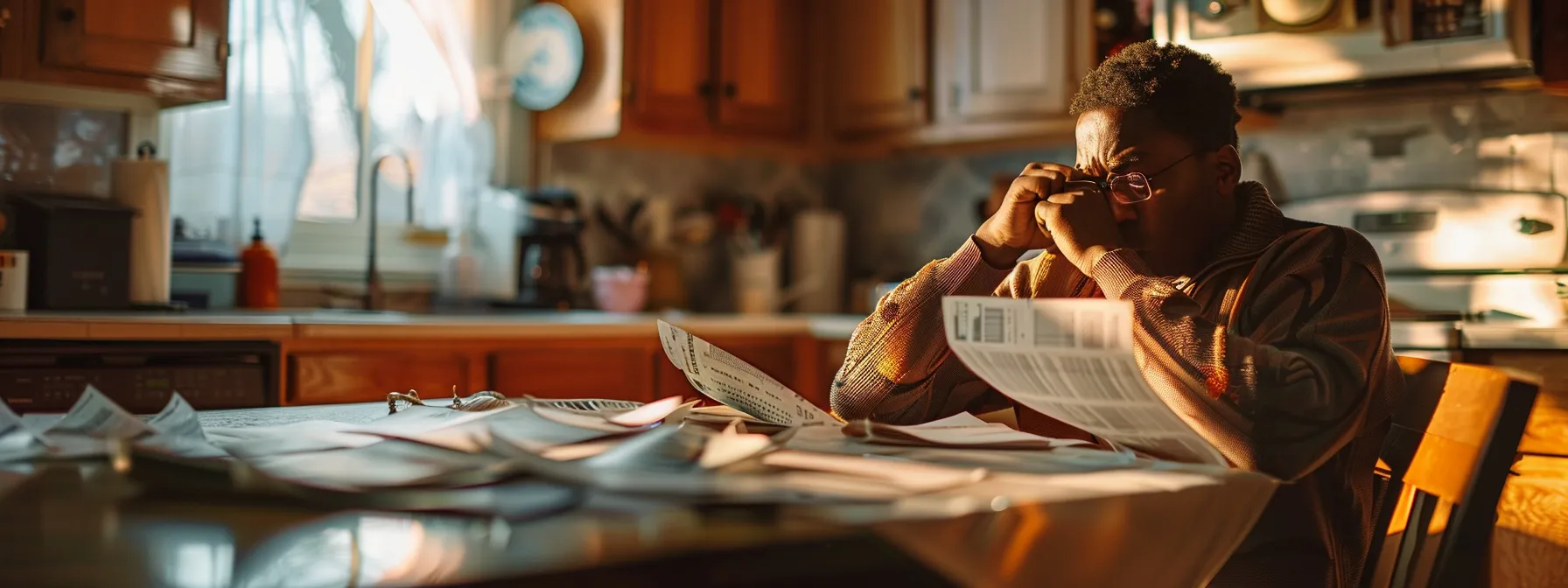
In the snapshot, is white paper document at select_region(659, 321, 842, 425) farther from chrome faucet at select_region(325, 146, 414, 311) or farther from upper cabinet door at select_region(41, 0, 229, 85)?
chrome faucet at select_region(325, 146, 414, 311)

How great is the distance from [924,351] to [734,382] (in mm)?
436

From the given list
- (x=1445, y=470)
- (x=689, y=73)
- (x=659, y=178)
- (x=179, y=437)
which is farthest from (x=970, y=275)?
(x=659, y=178)

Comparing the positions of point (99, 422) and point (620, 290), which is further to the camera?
point (620, 290)

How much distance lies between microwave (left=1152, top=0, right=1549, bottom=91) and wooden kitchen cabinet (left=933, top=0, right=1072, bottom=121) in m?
0.35

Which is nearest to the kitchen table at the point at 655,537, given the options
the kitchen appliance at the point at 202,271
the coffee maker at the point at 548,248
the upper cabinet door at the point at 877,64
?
the kitchen appliance at the point at 202,271

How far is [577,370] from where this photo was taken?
3031 mm

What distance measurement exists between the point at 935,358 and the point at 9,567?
1095mm

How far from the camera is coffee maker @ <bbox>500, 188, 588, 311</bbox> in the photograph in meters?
3.53

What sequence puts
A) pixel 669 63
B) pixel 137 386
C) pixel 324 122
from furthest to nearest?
1. pixel 669 63
2. pixel 324 122
3. pixel 137 386

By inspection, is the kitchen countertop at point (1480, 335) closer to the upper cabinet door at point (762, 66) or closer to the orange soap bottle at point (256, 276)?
the upper cabinet door at point (762, 66)

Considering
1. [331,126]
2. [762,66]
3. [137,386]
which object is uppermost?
[762,66]

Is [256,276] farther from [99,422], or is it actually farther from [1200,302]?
[1200,302]

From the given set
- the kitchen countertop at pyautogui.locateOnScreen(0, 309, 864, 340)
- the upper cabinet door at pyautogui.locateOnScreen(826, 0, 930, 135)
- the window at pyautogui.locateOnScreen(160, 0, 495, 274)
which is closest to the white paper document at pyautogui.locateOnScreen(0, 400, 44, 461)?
the kitchen countertop at pyautogui.locateOnScreen(0, 309, 864, 340)

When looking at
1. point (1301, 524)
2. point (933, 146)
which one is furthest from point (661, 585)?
point (933, 146)
